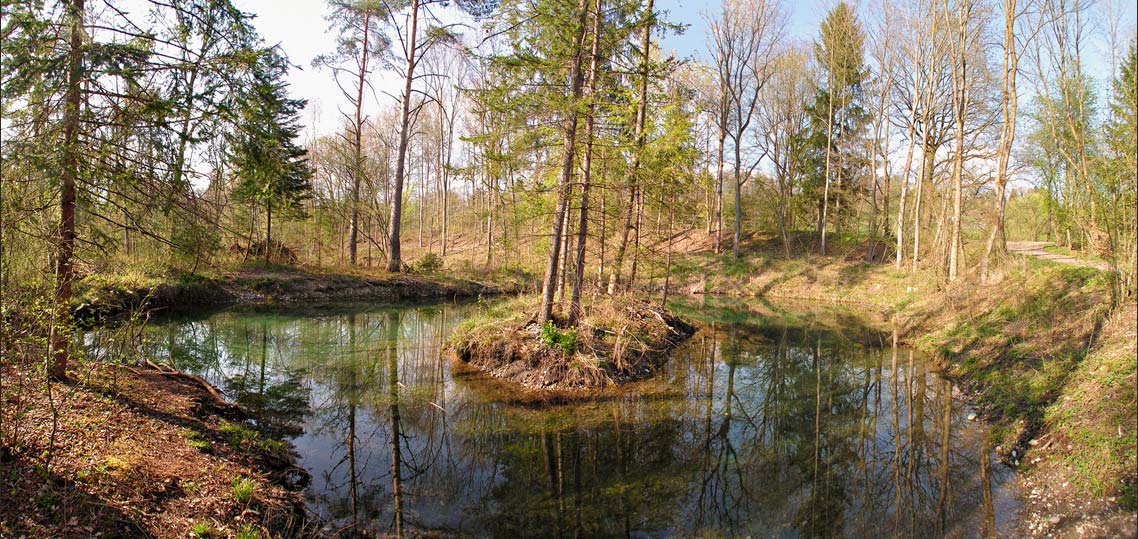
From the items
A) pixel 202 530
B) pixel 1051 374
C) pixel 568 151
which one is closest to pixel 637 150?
pixel 568 151

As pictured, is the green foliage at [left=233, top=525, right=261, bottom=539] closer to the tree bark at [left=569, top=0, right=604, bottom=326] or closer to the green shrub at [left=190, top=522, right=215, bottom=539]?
the green shrub at [left=190, top=522, right=215, bottom=539]

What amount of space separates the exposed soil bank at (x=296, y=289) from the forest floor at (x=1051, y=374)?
11.7m

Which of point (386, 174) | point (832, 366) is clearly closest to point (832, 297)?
point (832, 366)

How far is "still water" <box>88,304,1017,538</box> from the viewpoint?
17.5 feet

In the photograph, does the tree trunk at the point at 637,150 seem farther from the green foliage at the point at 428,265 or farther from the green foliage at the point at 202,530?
the green foliage at the point at 428,265

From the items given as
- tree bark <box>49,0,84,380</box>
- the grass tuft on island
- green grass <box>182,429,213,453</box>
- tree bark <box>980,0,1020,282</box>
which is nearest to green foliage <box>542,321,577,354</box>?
the grass tuft on island

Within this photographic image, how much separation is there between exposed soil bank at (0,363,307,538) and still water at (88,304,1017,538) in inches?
22.2

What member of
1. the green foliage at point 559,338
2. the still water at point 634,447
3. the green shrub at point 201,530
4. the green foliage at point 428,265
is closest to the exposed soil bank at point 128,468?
the green shrub at point 201,530

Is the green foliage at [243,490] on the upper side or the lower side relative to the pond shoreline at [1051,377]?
lower

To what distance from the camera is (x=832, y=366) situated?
12.1m

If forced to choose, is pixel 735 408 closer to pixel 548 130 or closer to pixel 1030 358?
pixel 1030 358

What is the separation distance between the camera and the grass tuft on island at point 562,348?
9.84 metres

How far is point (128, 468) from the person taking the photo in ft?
15.0

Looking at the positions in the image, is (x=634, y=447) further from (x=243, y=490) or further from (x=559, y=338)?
(x=243, y=490)
